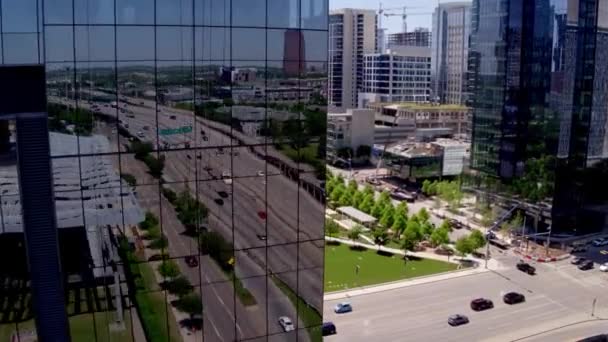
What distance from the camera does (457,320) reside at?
73.3 feet

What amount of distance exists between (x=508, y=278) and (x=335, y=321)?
9933mm

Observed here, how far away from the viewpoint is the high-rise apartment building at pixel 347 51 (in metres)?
79.0

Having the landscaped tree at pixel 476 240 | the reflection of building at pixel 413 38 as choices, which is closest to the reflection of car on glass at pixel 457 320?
the landscaped tree at pixel 476 240

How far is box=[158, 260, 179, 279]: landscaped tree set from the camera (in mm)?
10086

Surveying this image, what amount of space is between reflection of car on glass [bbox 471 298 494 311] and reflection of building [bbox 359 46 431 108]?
5299cm

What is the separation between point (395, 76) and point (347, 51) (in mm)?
7510

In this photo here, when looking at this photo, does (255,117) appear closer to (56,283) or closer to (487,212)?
(56,283)

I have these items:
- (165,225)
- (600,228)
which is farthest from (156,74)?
(600,228)

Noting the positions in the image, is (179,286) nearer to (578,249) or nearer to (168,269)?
(168,269)

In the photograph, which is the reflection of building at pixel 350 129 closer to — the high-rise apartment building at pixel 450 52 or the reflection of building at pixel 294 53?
the high-rise apartment building at pixel 450 52

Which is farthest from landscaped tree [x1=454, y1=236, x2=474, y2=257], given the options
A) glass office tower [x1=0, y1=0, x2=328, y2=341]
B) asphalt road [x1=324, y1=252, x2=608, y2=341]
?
glass office tower [x1=0, y1=0, x2=328, y2=341]

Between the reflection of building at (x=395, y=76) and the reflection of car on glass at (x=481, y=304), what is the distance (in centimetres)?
5299

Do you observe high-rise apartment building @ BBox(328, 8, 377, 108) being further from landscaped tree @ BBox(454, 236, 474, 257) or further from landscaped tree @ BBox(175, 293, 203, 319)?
landscaped tree @ BBox(175, 293, 203, 319)

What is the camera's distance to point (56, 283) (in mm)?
9617
